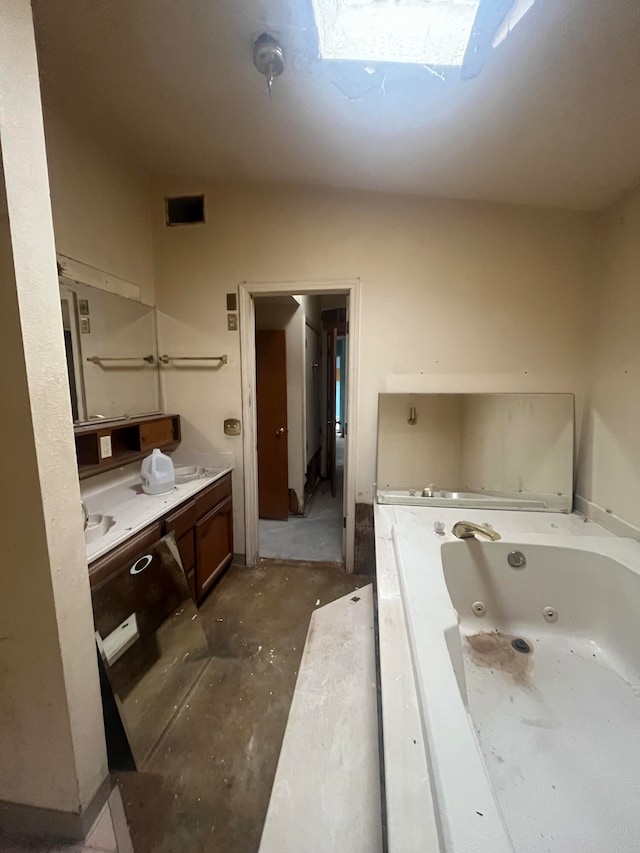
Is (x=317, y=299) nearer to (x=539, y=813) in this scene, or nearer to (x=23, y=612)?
(x=23, y=612)

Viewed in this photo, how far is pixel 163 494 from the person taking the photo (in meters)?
1.80

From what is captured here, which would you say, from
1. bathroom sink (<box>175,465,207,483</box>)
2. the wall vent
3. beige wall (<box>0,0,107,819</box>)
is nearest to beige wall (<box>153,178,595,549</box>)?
the wall vent

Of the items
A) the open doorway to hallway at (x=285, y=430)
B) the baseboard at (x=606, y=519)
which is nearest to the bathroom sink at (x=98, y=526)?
the open doorway to hallway at (x=285, y=430)

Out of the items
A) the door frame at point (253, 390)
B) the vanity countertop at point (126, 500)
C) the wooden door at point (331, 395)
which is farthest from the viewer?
the wooden door at point (331, 395)

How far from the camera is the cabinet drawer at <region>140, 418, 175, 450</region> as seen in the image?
199 centimetres

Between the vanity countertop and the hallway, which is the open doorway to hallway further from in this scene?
the vanity countertop

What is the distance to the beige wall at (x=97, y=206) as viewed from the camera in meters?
1.56

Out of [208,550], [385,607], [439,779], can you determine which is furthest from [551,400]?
[208,550]

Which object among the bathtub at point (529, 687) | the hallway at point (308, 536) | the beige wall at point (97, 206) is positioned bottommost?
Result: the hallway at point (308, 536)

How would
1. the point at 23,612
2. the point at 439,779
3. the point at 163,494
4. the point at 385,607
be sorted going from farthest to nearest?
the point at 163,494 < the point at 385,607 < the point at 23,612 < the point at 439,779

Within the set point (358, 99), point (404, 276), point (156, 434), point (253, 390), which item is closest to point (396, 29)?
point (358, 99)

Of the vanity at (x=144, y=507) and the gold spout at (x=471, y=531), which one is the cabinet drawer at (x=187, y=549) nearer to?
the vanity at (x=144, y=507)

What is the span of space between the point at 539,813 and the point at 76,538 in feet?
4.78

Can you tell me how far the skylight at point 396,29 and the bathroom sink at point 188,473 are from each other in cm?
208
